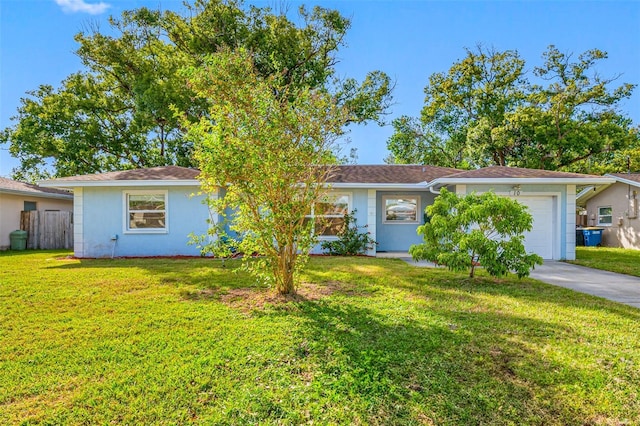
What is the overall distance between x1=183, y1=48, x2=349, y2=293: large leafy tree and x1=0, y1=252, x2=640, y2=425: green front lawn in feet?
4.37

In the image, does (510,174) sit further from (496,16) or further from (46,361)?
→ (46,361)

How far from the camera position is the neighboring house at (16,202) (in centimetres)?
1481

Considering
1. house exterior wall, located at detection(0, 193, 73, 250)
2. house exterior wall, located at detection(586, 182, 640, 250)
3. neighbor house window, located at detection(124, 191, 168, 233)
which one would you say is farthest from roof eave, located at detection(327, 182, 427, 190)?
house exterior wall, located at detection(0, 193, 73, 250)

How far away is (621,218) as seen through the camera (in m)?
16.0

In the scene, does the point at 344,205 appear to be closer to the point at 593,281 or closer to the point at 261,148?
the point at 593,281

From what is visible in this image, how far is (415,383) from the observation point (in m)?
3.10

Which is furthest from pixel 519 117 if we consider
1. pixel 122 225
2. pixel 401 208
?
pixel 122 225

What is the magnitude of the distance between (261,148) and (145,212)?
8818 millimetres

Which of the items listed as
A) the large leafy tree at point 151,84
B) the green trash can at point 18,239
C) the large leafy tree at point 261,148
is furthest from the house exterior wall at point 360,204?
the green trash can at point 18,239

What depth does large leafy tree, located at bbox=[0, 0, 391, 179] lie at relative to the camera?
17609 mm

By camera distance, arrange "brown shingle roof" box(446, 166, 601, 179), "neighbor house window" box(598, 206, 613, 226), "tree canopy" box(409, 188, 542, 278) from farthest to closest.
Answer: "neighbor house window" box(598, 206, 613, 226) → "brown shingle roof" box(446, 166, 601, 179) → "tree canopy" box(409, 188, 542, 278)

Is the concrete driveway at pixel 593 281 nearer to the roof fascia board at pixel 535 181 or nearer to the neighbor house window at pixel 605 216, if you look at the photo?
the roof fascia board at pixel 535 181

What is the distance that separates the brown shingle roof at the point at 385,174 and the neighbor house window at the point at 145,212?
20.4ft

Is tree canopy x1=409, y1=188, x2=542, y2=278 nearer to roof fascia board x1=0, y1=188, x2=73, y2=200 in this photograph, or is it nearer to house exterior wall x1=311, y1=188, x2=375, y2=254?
house exterior wall x1=311, y1=188, x2=375, y2=254
